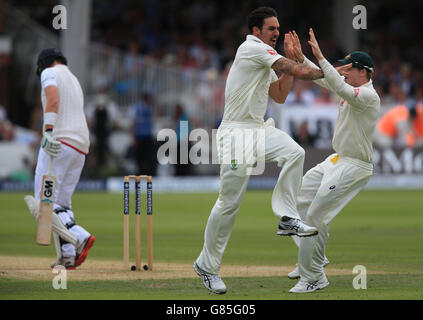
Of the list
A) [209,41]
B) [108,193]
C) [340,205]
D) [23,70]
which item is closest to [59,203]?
[340,205]

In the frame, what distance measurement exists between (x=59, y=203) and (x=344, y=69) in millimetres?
3234

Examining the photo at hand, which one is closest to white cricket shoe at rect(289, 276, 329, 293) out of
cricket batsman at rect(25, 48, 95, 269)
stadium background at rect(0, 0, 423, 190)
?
cricket batsman at rect(25, 48, 95, 269)

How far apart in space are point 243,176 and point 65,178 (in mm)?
2508

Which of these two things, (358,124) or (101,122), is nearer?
(358,124)

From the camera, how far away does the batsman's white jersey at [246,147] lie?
7082mm

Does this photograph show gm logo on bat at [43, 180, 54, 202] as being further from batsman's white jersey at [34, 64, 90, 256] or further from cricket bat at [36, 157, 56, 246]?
batsman's white jersey at [34, 64, 90, 256]

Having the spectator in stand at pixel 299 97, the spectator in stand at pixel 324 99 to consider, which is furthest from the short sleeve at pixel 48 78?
the spectator in stand at pixel 324 99

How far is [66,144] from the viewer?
873 cm

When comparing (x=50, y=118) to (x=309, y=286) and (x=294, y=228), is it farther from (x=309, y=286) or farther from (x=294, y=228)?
(x=309, y=286)

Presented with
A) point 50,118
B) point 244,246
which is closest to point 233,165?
point 50,118

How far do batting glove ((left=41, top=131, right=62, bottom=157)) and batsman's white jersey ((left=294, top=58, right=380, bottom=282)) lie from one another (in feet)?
7.98

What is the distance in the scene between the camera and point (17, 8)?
24422 mm

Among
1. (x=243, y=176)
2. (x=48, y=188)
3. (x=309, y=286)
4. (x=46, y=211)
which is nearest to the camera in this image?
(x=243, y=176)

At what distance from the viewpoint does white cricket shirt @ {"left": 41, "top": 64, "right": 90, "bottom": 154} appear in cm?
872
